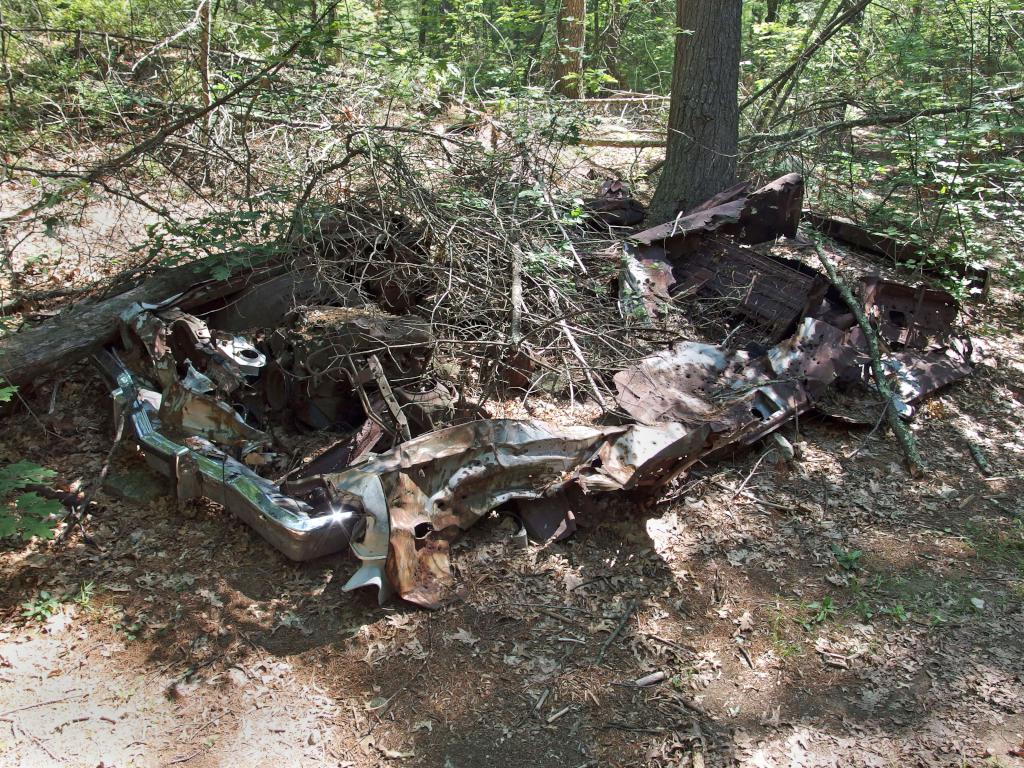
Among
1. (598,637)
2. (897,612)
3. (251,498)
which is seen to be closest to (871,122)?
(897,612)

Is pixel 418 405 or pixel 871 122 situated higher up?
pixel 871 122

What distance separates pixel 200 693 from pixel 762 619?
279 cm

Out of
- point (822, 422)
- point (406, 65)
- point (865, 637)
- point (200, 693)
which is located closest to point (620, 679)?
point (865, 637)

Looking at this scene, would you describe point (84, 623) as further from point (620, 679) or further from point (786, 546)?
point (786, 546)

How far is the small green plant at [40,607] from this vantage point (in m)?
3.59

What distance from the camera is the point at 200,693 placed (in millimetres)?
3271

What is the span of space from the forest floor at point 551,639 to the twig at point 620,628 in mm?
10

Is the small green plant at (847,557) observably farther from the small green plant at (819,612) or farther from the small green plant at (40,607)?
the small green plant at (40,607)

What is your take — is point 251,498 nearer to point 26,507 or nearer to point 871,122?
point 26,507

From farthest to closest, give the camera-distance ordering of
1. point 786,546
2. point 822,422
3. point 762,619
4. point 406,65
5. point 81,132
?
point 406,65
point 81,132
point 822,422
point 786,546
point 762,619

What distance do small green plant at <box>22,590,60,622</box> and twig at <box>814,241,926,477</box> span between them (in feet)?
17.4

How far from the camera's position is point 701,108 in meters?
7.32

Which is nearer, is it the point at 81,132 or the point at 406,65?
the point at 81,132

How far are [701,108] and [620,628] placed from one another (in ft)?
18.2
